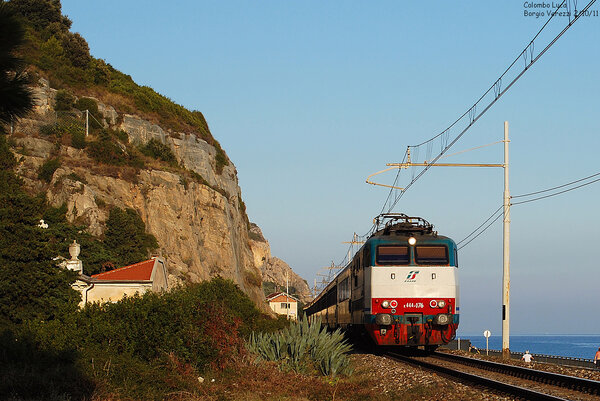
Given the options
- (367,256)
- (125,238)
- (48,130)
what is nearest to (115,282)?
(125,238)

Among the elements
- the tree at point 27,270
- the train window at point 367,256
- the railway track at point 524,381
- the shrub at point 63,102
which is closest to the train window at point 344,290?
the train window at point 367,256

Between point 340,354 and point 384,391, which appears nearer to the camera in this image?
point 384,391

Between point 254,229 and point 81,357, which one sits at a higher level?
point 254,229

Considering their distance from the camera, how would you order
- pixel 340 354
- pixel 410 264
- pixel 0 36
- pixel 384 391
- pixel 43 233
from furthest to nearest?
1. pixel 43 233
2. pixel 410 264
3. pixel 340 354
4. pixel 384 391
5. pixel 0 36

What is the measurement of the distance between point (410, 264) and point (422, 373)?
242 inches

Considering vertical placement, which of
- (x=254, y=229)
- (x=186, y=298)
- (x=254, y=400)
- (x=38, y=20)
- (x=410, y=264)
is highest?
(x=38, y=20)

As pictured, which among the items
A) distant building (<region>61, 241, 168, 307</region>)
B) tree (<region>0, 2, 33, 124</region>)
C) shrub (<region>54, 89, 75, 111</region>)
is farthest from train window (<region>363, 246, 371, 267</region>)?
shrub (<region>54, 89, 75, 111</region>)

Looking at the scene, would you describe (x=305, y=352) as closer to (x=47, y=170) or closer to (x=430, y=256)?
(x=430, y=256)

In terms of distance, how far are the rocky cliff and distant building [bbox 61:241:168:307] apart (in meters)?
11.6

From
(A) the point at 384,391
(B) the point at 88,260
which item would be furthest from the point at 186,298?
(B) the point at 88,260

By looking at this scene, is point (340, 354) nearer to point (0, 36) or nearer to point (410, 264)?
point (410, 264)

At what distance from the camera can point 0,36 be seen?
27.1 feet

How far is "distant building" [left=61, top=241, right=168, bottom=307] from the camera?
1439 inches

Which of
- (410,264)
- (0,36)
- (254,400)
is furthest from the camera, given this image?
(410,264)
